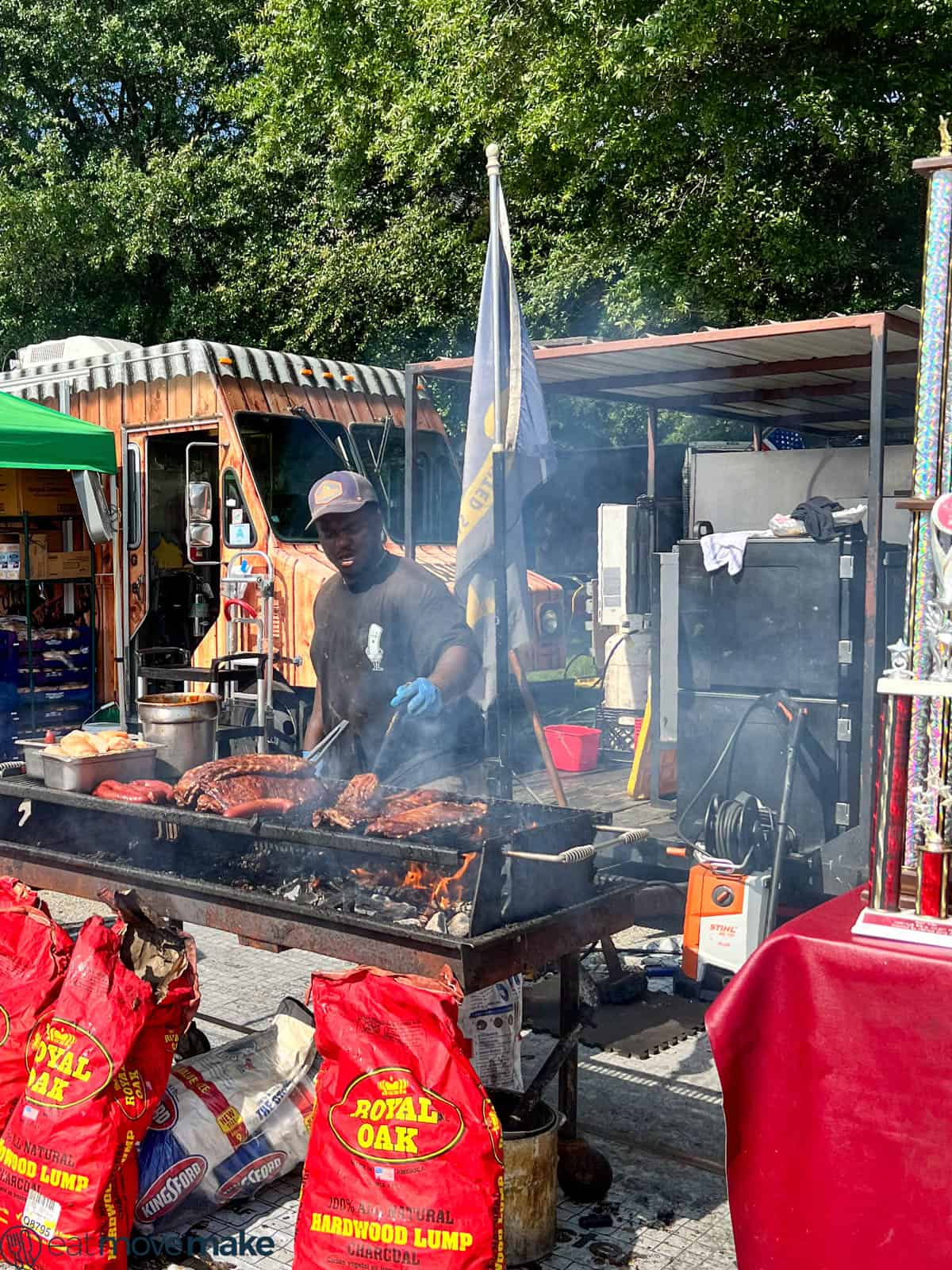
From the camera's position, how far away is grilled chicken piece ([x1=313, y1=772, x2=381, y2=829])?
3875 mm

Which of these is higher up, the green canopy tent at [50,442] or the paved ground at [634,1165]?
the green canopy tent at [50,442]

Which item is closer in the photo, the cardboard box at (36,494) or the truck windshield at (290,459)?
the truck windshield at (290,459)

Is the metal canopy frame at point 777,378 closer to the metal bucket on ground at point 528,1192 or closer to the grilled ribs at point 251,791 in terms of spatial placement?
the metal bucket on ground at point 528,1192

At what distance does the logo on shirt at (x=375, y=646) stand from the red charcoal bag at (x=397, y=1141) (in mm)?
2131

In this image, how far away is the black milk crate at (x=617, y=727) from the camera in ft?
29.6

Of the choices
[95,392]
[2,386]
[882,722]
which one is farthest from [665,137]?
[882,722]

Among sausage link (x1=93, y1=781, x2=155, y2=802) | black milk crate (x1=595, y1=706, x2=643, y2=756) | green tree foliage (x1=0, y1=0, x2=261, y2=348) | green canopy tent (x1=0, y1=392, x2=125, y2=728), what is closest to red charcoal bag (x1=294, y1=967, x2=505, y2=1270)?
sausage link (x1=93, y1=781, x2=155, y2=802)

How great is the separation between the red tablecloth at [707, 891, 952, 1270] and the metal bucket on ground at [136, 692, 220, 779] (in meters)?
2.71

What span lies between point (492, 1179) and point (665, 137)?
9.63 metres

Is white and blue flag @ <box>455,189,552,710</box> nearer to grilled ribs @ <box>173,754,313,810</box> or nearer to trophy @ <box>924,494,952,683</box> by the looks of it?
grilled ribs @ <box>173,754,313,810</box>

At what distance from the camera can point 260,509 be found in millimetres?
8781

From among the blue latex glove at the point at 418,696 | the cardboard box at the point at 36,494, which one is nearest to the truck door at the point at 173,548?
the cardboard box at the point at 36,494

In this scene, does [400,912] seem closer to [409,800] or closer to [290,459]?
[409,800]
